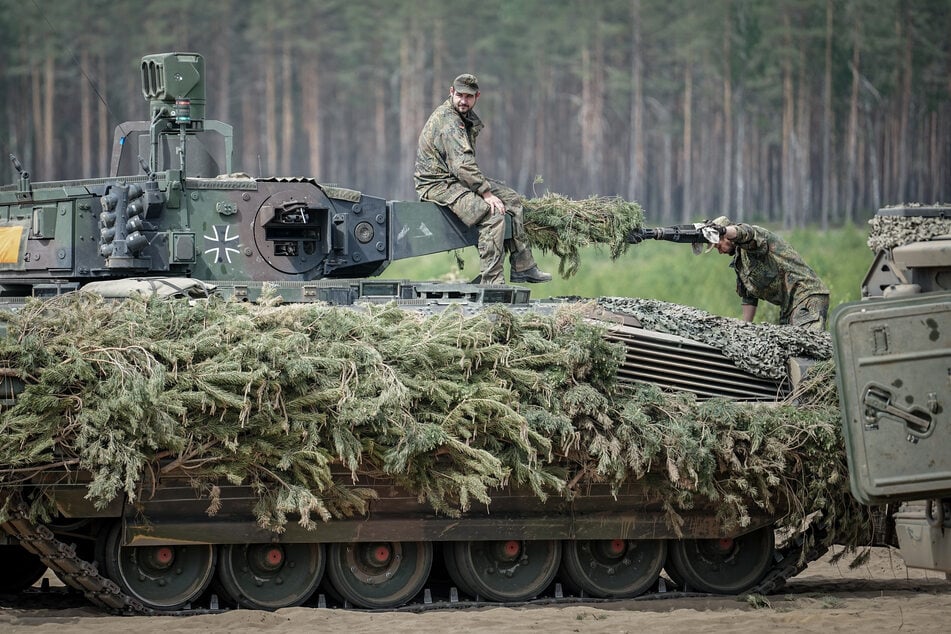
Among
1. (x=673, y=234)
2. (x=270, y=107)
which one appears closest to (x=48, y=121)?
(x=270, y=107)

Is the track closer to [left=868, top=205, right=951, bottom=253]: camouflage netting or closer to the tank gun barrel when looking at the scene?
the tank gun barrel

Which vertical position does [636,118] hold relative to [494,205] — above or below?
above

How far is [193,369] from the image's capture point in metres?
10.3

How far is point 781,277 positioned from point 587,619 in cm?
473

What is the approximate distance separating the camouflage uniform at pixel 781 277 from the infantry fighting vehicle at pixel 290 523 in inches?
77.1

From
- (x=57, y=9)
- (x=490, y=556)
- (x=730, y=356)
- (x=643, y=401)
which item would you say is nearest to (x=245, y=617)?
(x=490, y=556)

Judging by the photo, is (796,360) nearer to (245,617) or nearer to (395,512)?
(395,512)

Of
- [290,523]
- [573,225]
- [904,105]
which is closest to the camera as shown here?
[290,523]

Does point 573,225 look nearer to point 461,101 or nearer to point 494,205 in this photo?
point 494,205

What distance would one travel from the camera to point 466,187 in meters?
13.3

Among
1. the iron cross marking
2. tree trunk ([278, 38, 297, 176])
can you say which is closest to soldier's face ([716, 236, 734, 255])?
the iron cross marking

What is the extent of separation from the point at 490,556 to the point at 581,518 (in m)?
0.84

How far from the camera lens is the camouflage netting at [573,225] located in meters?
13.6

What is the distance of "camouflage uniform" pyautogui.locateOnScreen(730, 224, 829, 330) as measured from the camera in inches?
545
